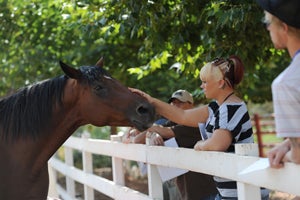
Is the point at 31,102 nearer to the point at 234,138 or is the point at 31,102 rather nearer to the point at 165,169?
the point at 165,169

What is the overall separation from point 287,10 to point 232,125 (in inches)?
42.6

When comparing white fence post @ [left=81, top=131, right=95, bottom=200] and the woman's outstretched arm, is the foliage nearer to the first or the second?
the woman's outstretched arm

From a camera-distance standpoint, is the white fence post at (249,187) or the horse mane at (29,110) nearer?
the white fence post at (249,187)

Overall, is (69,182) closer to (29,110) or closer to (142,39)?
(142,39)

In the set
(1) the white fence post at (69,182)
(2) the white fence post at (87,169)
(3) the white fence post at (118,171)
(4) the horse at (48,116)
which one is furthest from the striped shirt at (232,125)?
(1) the white fence post at (69,182)

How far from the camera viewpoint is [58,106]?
3.55m

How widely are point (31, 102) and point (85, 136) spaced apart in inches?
118

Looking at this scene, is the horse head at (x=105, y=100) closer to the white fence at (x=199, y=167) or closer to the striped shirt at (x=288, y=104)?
the white fence at (x=199, y=167)

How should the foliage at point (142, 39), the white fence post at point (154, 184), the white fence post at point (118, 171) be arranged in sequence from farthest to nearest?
the white fence post at point (118, 171), the foliage at point (142, 39), the white fence post at point (154, 184)

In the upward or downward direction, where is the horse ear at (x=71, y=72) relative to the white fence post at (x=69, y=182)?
upward

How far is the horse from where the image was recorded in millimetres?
3416

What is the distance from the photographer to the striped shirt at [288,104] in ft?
5.86

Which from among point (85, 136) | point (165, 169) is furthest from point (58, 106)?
point (85, 136)

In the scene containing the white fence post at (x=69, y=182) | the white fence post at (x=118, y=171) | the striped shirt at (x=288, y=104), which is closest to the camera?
the striped shirt at (x=288, y=104)
